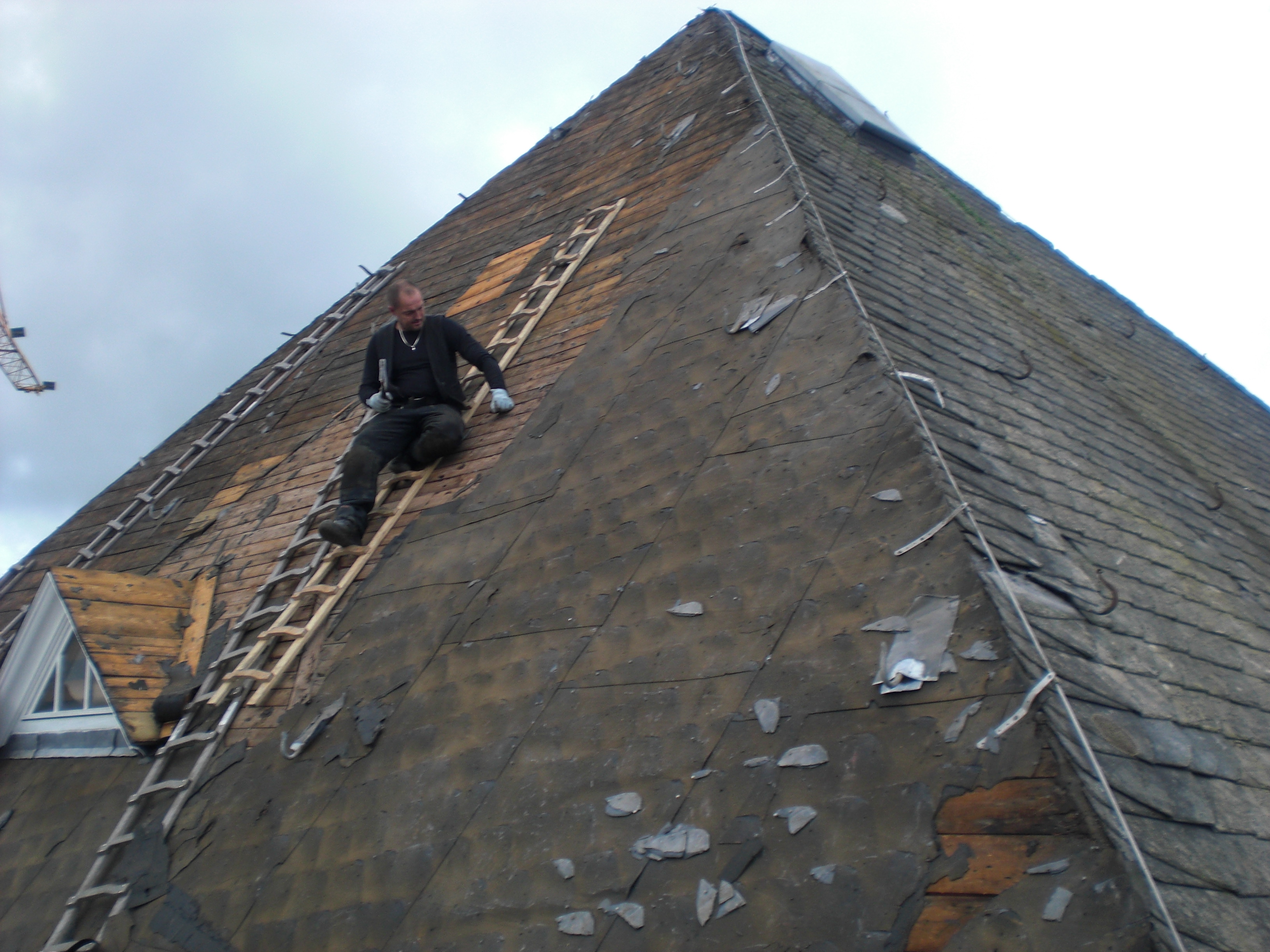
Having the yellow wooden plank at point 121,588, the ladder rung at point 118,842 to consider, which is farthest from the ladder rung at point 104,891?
the yellow wooden plank at point 121,588

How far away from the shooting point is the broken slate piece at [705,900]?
93.2 inches

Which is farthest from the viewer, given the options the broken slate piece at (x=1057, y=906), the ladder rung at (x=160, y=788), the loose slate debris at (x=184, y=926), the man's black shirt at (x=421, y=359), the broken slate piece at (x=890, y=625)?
the man's black shirt at (x=421, y=359)

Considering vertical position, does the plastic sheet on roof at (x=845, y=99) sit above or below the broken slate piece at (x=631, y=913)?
above

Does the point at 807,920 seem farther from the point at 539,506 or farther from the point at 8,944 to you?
the point at 8,944

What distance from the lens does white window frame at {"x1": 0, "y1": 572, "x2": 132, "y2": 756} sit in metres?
4.71

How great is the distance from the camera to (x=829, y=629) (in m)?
2.74

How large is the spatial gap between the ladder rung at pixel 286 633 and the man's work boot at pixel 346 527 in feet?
1.53

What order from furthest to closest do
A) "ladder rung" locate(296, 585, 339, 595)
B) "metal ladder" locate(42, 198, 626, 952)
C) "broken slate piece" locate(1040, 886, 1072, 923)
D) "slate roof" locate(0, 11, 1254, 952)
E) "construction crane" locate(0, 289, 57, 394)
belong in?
"construction crane" locate(0, 289, 57, 394), "ladder rung" locate(296, 585, 339, 595), "metal ladder" locate(42, 198, 626, 952), "slate roof" locate(0, 11, 1254, 952), "broken slate piece" locate(1040, 886, 1072, 923)

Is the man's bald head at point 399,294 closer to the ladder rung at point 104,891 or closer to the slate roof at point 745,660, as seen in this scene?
the slate roof at point 745,660

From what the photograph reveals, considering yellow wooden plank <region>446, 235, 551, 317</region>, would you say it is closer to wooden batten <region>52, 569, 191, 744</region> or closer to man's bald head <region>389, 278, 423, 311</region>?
man's bald head <region>389, 278, 423, 311</region>

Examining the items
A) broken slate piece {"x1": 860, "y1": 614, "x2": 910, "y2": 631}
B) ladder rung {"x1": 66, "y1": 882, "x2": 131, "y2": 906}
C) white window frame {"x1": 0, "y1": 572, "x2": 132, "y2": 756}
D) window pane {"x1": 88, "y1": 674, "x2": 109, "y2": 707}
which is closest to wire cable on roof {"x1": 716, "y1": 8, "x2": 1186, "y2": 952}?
broken slate piece {"x1": 860, "y1": 614, "x2": 910, "y2": 631}

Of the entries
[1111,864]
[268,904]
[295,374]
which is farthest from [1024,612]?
[295,374]

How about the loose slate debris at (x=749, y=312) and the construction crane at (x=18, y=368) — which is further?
the construction crane at (x=18, y=368)

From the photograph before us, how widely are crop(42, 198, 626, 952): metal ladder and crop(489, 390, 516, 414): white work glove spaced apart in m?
0.32
